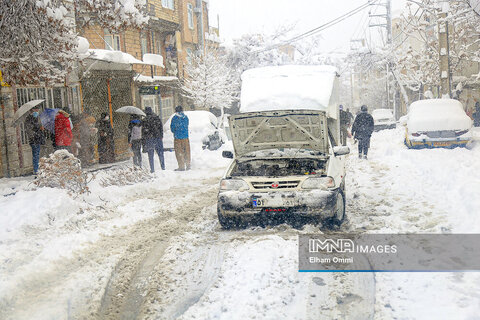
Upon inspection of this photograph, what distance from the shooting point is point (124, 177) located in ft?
36.6

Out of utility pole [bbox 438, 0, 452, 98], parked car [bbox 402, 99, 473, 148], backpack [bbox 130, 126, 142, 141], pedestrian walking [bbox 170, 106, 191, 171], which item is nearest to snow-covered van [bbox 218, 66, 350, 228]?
backpack [bbox 130, 126, 142, 141]

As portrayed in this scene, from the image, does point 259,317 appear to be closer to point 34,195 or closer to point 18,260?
point 18,260

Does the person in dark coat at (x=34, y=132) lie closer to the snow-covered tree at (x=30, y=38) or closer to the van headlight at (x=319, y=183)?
the snow-covered tree at (x=30, y=38)

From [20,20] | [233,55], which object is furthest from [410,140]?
→ [233,55]

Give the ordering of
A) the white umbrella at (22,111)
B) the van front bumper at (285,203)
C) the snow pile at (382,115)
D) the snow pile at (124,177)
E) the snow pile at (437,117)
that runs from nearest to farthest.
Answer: the van front bumper at (285,203) < the snow pile at (124,177) < the white umbrella at (22,111) < the snow pile at (437,117) < the snow pile at (382,115)

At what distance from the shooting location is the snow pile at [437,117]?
1475 cm

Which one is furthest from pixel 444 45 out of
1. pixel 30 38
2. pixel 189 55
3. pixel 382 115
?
pixel 189 55

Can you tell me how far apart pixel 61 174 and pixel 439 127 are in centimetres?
1146

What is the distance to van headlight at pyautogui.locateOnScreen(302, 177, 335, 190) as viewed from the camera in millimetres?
6571

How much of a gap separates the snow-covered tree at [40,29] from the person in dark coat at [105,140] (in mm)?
4590

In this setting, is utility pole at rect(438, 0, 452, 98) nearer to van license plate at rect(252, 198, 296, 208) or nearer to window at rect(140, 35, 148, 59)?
van license plate at rect(252, 198, 296, 208)

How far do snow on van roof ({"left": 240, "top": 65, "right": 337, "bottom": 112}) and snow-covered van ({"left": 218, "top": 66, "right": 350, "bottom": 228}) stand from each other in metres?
2.60

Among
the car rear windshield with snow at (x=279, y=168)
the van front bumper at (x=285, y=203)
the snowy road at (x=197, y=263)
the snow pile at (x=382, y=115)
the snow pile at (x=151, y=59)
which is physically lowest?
the snowy road at (x=197, y=263)

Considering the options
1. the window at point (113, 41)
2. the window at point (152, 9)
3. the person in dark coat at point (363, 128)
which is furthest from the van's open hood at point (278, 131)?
the window at point (152, 9)
